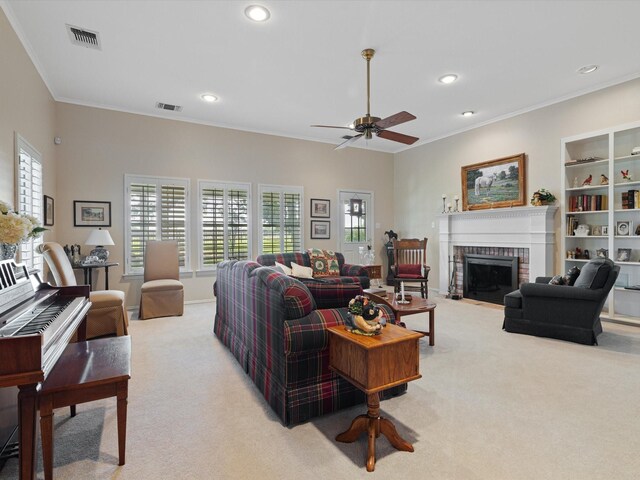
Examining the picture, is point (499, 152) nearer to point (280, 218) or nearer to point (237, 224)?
point (280, 218)

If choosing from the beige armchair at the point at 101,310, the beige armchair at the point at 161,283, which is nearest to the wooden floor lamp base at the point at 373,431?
the beige armchair at the point at 101,310

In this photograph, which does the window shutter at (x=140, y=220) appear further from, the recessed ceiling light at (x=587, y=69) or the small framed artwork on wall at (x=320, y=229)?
the recessed ceiling light at (x=587, y=69)

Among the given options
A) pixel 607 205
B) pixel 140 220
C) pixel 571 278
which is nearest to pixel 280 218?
pixel 140 220

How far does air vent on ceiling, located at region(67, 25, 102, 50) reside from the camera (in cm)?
341

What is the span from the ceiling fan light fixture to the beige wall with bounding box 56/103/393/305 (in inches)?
123

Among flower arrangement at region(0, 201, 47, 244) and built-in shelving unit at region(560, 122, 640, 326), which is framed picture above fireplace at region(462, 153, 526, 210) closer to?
built-in shelving unit at region(560, 122, 640, 326)

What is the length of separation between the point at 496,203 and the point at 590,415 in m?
4.28

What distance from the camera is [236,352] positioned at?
10.8 ft

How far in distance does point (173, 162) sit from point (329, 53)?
11.0 ft

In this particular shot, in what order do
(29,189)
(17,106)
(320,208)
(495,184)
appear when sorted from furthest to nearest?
(320,208), (495,184), (29,189), (17,106)

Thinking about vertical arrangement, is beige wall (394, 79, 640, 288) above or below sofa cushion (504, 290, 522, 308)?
above

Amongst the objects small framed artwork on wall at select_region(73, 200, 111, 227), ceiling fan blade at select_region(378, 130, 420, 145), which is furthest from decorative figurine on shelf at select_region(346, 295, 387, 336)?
small framed artwork on wall at select_region(73, 200, 111, 227)

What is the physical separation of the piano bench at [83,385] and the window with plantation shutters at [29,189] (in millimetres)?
2010

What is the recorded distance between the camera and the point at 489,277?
6082 millimetres
